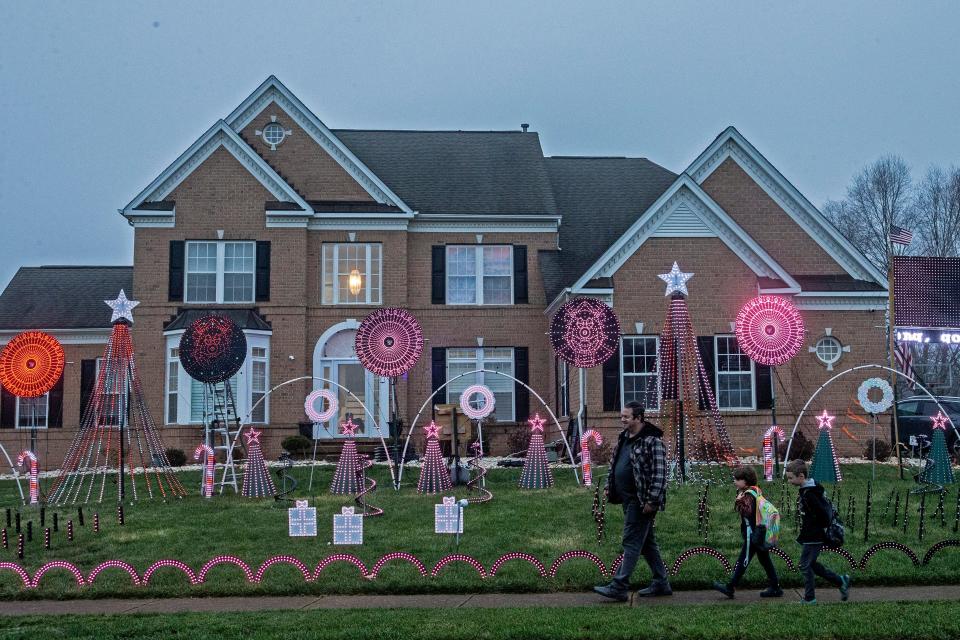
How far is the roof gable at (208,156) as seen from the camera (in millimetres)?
27781

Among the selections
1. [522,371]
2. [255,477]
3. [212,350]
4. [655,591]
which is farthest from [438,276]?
[655,591]

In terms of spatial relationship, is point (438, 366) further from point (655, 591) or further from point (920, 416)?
point (655, 591)

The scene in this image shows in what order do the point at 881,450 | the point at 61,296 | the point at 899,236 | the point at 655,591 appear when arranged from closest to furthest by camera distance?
the point at 655,591, the point at 881,450, the point at 899,236, the point at 61,296

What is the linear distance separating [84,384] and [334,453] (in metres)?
8.51

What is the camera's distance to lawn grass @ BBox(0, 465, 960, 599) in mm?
11008

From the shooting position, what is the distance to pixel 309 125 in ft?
95.9

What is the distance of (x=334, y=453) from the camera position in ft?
88.3

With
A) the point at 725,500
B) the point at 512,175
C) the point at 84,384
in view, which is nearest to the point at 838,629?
the point at 725,500

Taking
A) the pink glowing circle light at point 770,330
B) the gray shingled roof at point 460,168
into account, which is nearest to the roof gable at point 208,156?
the gray shingled roof at point 460,168

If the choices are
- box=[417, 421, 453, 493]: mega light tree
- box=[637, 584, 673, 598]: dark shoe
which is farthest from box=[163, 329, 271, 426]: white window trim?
box=[637, 584, 673, 598]: dark shoe

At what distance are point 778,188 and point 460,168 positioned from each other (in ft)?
31.3

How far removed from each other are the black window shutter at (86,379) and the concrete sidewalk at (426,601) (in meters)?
19.9

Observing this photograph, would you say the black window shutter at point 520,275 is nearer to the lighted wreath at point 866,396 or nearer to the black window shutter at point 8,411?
the lighted wreath at point 866,396

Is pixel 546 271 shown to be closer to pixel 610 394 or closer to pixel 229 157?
pixel 610 394
